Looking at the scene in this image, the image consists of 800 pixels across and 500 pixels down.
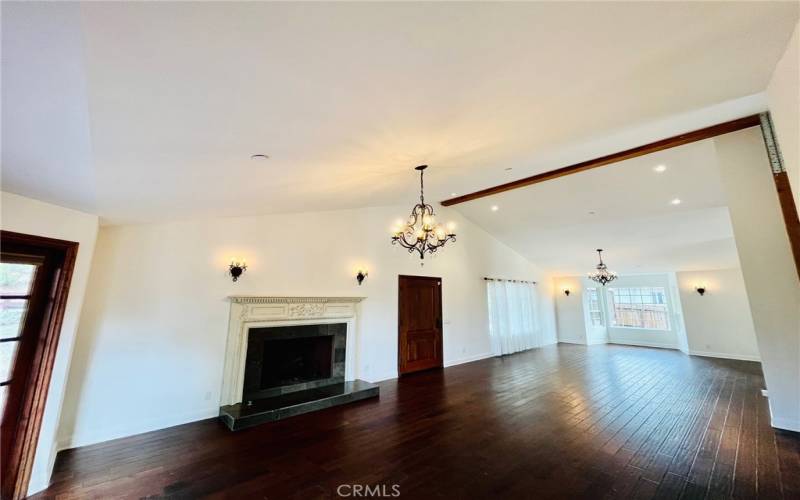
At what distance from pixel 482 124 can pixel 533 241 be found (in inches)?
269

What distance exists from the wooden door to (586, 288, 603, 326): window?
23.9 ft

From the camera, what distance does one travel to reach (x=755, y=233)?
3.64 meters

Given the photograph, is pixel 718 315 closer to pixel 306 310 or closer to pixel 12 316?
pixel 306 310

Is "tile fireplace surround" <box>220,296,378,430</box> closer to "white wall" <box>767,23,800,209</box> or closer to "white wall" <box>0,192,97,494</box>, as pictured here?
"white wall" <box>0,192,97,494</box>

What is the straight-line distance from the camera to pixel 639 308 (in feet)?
34.5

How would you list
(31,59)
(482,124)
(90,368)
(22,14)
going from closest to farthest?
(22,14) → (31,59) → (482,124) → (90,368)

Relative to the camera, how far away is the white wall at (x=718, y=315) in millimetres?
7820

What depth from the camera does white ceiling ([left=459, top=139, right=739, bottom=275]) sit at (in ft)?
16.0

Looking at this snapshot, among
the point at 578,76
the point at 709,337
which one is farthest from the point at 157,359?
the point at 709,337

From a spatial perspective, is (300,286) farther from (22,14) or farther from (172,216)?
(22,14)

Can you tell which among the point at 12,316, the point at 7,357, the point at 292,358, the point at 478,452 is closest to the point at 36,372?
the point at 7,357

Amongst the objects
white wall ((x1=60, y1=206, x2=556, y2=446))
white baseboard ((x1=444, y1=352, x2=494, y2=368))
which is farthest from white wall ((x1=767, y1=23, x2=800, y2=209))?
white baseboard ((x1=444, y1=352, x2=494, y2=368))

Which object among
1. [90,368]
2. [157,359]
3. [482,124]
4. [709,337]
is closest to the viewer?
[482,124]

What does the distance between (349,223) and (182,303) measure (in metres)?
2.86
